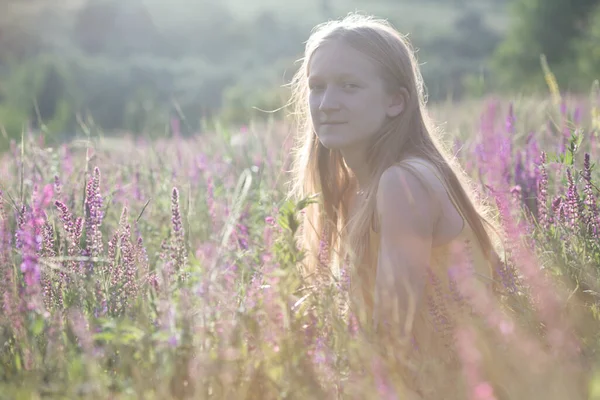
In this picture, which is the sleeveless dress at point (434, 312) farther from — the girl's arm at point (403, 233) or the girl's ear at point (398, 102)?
the girl's ear at point (398, 102)

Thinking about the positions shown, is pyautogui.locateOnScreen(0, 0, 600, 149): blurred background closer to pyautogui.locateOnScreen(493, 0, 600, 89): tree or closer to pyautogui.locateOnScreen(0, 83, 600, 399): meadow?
pyautogui.locateOnScreen(493, 0, 600, 89): tree

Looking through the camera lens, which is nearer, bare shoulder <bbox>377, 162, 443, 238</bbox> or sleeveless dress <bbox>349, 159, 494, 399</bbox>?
sleeveless dress <bbox>349, 159, 494, 399</bbox>

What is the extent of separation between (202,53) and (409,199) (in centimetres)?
6799

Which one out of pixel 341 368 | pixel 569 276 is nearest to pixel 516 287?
pixel 569 276

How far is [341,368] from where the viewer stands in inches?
68.7

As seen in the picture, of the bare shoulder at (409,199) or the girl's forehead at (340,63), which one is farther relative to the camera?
the girl's forehead at (340,63)

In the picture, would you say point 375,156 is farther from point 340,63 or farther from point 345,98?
point 340,63

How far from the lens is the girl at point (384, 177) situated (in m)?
2.31

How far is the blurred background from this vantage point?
2559 centimetres

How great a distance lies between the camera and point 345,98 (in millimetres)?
2715

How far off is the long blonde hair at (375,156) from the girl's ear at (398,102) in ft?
0.06

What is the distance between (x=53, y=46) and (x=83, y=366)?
54814mm

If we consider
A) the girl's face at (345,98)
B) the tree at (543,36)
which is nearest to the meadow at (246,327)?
the girl's face at (345,98)

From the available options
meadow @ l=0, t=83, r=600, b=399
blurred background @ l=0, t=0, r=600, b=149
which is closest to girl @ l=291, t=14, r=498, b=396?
meadow @ l=0, t=83, r=600, b=399
